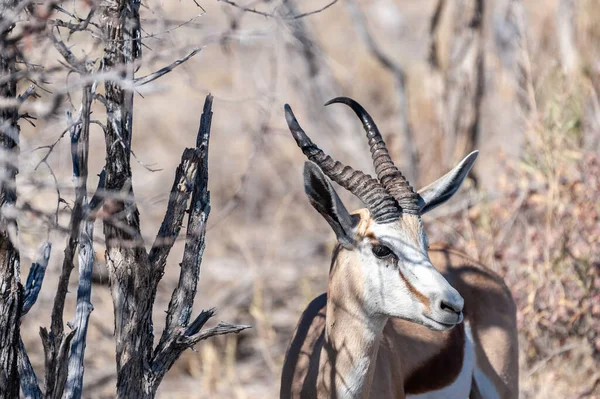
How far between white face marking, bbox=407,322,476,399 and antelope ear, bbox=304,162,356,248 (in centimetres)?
120

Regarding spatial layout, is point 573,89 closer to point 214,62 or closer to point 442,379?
point 442,379

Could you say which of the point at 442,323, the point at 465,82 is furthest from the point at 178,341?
the point at 465,82

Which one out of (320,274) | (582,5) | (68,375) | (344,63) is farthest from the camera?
(344,63)

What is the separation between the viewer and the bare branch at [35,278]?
3.39 meters

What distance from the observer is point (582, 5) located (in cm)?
1166

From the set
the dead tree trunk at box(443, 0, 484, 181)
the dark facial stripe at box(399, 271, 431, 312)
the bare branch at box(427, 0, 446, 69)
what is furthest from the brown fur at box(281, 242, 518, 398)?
the bare branch at box(427, 0, 446, 69)

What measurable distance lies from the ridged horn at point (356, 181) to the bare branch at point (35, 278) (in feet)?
3.74

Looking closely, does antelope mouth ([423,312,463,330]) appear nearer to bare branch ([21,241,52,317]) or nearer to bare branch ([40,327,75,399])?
bare branch ([40,327,75,399])

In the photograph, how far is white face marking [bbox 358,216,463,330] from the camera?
3.32 meters

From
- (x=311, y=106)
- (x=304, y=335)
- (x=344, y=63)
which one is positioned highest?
(x=344, y=63)

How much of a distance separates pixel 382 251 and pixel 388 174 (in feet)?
1.25

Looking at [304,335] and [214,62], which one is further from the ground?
[214,62]

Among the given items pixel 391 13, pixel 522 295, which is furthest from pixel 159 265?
pixel 391 13

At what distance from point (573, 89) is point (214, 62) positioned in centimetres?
1189
